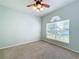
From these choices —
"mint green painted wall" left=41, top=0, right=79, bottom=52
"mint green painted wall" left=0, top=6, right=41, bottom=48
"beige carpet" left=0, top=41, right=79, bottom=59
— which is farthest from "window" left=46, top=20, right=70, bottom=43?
"mint green painted wall" left=0, top=6, right=41, bottom=48

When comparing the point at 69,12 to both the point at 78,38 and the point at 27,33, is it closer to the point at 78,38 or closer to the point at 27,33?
the point at 78,38

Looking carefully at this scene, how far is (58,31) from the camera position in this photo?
4.64 metres

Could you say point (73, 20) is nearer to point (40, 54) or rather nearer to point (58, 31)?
point (58, 31)

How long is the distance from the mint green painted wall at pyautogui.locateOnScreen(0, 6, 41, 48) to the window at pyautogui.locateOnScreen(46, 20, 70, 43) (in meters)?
1.32

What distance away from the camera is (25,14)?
17.9 feet

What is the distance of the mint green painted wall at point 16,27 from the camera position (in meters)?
4.38

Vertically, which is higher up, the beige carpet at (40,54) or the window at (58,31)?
the window at (58,31)

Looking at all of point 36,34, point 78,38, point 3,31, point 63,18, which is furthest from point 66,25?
point 3,31

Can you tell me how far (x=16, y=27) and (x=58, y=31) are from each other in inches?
120

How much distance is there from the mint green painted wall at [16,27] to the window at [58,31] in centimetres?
132

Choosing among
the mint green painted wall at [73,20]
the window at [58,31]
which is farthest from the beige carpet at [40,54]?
the window at [58,31]

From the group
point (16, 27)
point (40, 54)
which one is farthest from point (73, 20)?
point (16, 27)

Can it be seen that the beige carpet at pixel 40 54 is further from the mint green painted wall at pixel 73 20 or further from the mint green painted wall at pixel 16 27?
the mint green painted wall at pixel 16 27

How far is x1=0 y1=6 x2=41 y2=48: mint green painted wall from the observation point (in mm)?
4379
